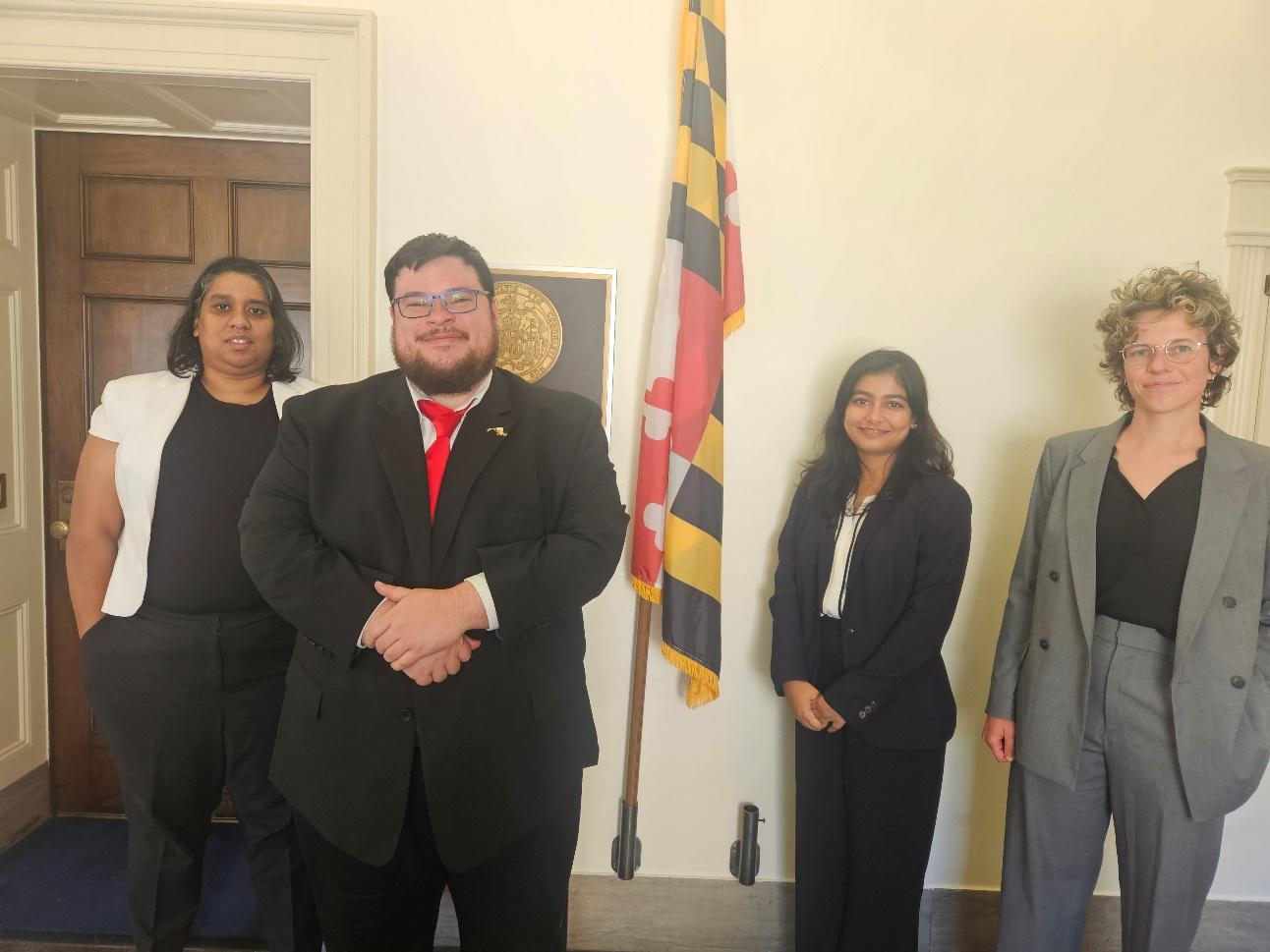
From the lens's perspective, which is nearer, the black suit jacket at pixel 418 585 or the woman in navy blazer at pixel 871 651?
the black suit jacket at pixel 418 585

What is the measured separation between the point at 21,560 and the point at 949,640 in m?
3.03

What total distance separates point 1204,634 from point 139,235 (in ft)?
10.4

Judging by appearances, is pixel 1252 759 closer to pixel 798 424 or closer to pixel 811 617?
pixel 811 617

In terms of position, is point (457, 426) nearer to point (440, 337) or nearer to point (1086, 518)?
point (440, 337)

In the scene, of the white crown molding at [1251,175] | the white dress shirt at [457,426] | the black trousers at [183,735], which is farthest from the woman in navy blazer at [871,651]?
the black trousers at [183,735]

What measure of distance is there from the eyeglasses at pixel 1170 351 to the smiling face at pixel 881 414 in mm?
483

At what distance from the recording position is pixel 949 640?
237 cm

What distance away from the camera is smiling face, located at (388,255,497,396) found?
4.98 feet

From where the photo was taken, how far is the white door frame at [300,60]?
207cm

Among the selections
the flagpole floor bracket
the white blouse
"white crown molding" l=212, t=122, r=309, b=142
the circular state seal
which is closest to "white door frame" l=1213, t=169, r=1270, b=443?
the white blouse

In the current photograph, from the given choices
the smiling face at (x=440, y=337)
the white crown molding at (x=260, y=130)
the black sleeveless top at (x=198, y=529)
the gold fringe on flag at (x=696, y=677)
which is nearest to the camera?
the smiling face at (x=440, y=337)

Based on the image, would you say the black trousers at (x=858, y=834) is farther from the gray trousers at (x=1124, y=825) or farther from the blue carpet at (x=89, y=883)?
the blue carpet at (x=89, y=883)

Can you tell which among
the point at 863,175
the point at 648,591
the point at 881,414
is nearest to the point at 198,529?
the point at 648,591

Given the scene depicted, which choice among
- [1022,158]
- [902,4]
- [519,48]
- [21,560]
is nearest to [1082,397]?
[1022,158]
